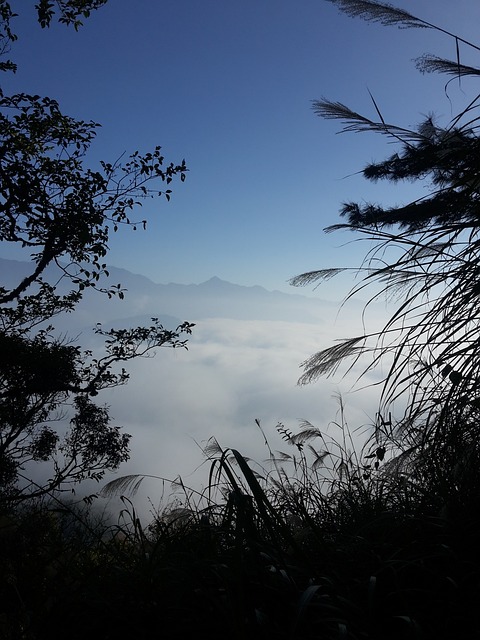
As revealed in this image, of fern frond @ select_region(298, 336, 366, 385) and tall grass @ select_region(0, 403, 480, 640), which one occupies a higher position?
fern frond @ select_region(298, 336, 366, 385)

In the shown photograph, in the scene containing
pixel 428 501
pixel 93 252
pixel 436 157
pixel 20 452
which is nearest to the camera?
pixel 428 501

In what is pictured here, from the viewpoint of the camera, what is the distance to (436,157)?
7.64ft

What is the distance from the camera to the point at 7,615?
4.41ft

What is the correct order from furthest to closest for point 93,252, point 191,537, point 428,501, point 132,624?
point 93,252, point 428,501, point 191,537, point 132,624

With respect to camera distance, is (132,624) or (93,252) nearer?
(132,624)

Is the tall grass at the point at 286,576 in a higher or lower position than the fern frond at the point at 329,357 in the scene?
lower

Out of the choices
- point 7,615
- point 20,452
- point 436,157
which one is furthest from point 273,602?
point 20,452

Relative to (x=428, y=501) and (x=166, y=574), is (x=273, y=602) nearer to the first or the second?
(x=166, y=574)

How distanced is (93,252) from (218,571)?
347 centimetres

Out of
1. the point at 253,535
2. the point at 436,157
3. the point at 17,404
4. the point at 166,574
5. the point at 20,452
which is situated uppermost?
the point at 436,157

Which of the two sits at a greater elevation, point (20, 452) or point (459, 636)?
point (20, 452)

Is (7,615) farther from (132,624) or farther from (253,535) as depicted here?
(253,535)

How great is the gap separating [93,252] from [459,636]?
387 centimetres

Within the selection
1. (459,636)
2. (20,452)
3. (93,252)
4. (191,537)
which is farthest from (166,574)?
(20,452)
